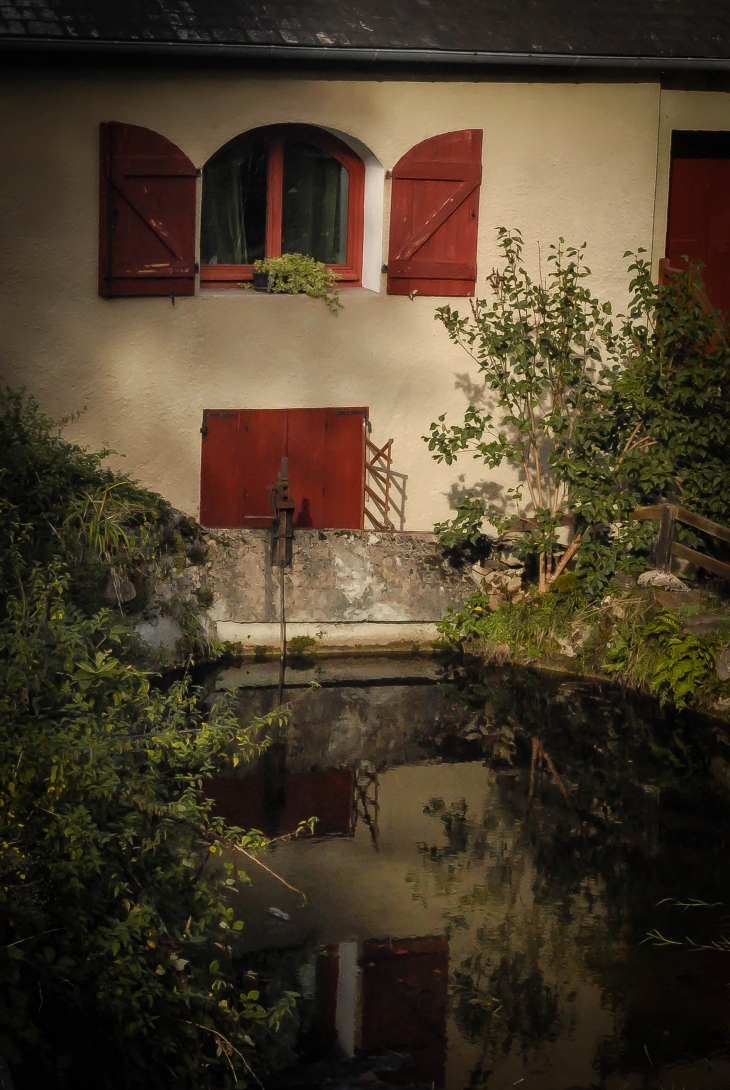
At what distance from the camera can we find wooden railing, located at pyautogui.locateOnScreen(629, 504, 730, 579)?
1036cm

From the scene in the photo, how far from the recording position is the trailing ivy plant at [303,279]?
11.6 metres

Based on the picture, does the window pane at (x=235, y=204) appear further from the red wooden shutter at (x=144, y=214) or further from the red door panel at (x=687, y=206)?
the red door panel at (x=687, y=206)

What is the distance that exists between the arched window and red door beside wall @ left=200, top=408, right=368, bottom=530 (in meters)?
1.26

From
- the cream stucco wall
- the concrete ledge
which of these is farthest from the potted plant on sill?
the concrete ledge

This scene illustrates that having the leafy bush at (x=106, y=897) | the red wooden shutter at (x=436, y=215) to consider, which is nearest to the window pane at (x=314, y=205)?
the red wooden shutter at (x=436, y=215)

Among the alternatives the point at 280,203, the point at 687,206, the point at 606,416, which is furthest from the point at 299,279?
the point at 687,206

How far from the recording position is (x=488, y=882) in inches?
276

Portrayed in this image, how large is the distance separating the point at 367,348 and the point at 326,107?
196 cm

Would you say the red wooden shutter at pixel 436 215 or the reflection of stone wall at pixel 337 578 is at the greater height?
the red wooden shutter at pixel 436 215

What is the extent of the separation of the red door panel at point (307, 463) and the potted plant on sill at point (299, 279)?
914mm

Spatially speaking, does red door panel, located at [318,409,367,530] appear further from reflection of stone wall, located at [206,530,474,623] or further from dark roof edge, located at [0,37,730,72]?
dark roof edge, located at [0,37,730,72]

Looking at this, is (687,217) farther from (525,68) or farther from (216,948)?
(216,948)

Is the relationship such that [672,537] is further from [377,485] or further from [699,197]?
[699,197]

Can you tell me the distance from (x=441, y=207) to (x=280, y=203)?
1.43 meters
